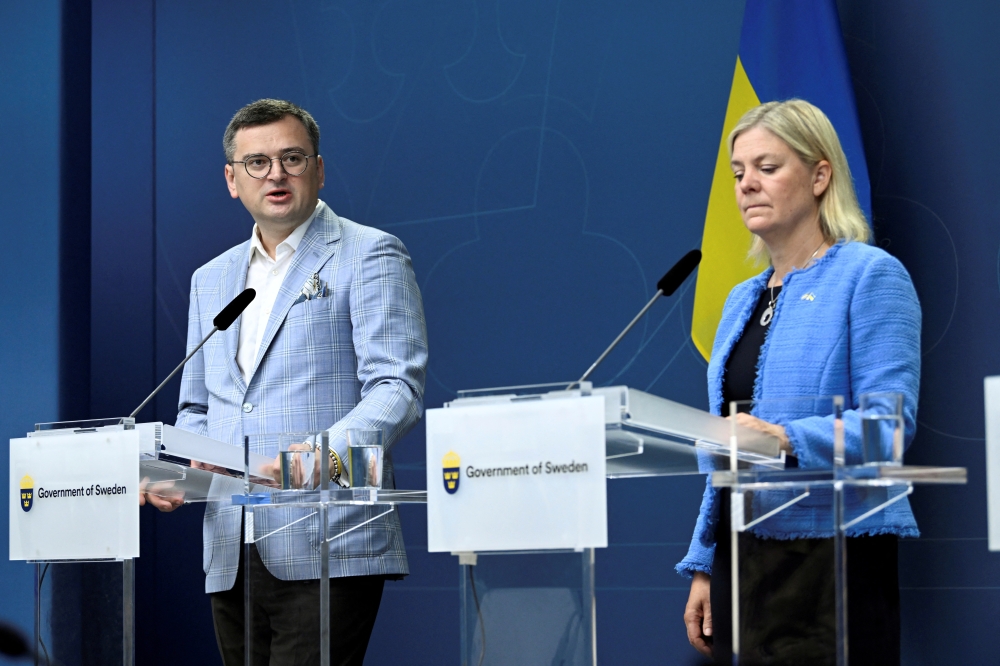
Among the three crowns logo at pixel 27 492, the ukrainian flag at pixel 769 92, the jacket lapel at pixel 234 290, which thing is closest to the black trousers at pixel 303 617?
the three crowns logo at pixel 27 492

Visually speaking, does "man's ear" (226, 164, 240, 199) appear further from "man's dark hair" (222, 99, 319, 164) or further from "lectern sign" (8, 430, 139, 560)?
"lectern sign" (8, 430, 139, 560)

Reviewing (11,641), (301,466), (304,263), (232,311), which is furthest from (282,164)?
(11,641)

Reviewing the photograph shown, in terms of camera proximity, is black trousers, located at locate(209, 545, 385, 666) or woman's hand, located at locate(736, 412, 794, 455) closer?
woman's hand, located at locate(736, 412, 794, 455)

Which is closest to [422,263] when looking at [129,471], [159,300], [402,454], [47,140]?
→ [402,454]

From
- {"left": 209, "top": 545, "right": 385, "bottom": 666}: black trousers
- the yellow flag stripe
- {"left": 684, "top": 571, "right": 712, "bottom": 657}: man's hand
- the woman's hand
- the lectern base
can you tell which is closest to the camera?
the woman's hand

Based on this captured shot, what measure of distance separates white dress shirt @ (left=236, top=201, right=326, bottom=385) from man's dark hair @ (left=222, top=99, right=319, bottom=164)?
203 mm

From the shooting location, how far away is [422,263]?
4492 mm

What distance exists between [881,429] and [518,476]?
55 cm

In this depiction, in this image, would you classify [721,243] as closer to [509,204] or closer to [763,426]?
[509,204]

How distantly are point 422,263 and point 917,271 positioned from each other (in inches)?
70.5

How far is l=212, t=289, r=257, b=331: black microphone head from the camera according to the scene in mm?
2566

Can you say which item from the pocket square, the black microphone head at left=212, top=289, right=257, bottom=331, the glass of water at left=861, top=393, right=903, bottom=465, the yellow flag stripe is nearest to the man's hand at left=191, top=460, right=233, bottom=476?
the black microphone head at left=212, top=289, right=257, bottom=331

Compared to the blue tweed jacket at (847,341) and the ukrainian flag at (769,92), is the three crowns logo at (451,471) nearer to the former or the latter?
the blue tweed jacket at (847,341)

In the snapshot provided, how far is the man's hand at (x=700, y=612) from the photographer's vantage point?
2.44 m
